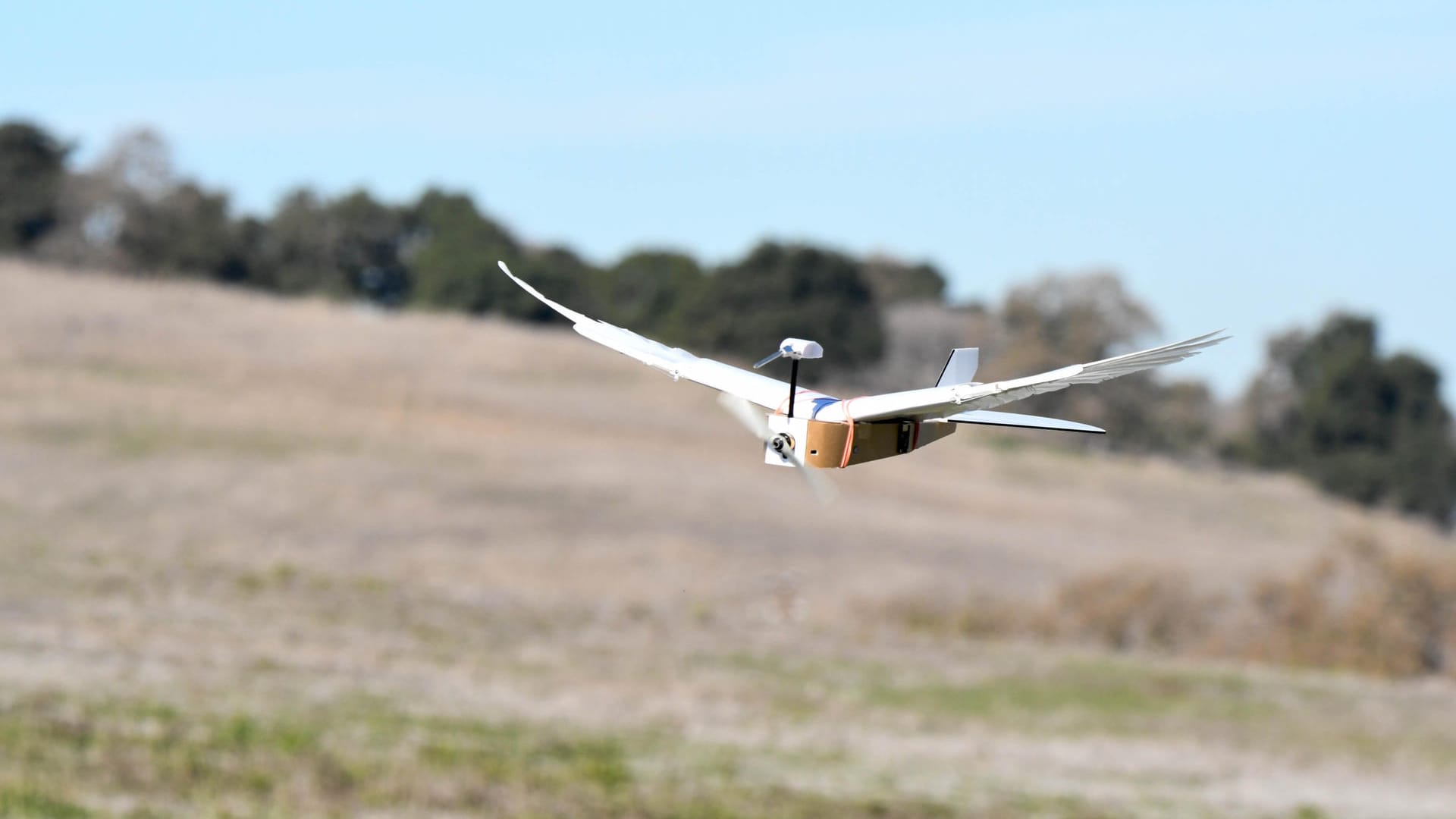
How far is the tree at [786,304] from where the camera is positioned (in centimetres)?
430

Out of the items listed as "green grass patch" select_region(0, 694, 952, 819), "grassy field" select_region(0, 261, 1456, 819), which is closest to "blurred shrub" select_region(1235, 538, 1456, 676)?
"grassy field" select_region(0, 261, 1456, 819)

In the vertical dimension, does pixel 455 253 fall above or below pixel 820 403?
above

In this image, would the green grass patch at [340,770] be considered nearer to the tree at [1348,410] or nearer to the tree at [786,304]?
the tree at [1348,410]

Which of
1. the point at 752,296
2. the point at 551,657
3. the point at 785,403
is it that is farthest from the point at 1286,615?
the point at 785,403

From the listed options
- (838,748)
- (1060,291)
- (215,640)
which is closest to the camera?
(1060,291)

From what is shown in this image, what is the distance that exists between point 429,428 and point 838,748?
73848mm

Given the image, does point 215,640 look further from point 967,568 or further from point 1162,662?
point 1162,662

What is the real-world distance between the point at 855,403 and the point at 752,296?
7.26ft

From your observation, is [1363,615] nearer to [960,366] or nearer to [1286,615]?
[1286,615]

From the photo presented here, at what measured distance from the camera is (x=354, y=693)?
3019 inches

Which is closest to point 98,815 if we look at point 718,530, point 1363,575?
point 718,530

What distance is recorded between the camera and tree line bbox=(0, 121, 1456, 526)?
386 cm

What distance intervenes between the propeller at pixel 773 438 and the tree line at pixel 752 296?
0.18 meters

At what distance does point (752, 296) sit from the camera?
16.6 feet
